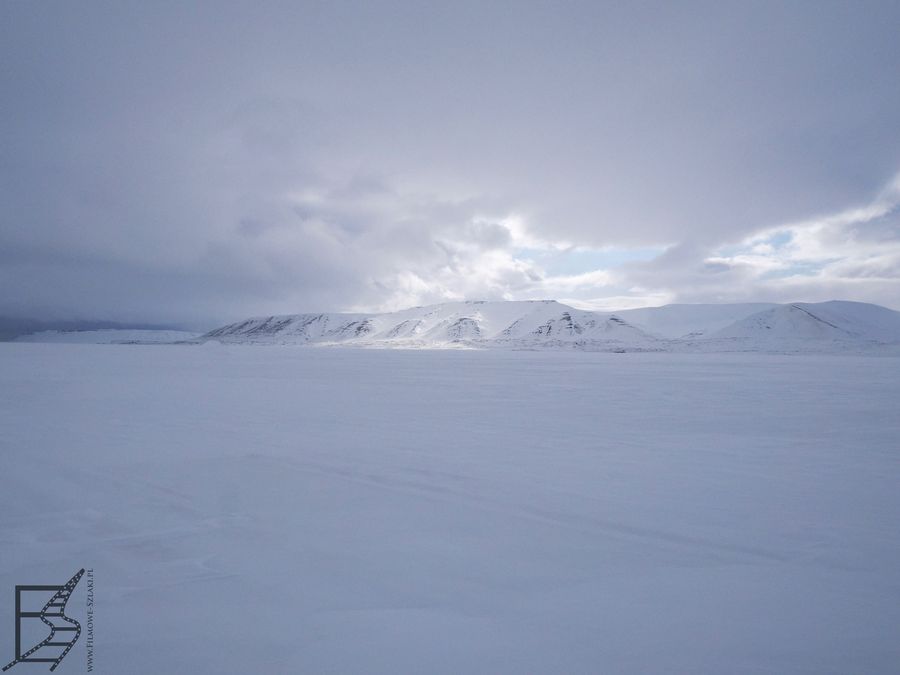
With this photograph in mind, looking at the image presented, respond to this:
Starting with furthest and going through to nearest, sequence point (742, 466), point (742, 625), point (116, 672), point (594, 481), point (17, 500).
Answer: point (742, 466)
point (594, 481)
point (17, 500)
point (742, 625)
point (116, 672)

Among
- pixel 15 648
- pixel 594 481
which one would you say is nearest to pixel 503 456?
pixel 594 481

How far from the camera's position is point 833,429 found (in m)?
9.05

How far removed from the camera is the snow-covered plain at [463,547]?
106 inches

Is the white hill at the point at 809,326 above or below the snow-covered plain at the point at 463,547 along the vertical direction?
above

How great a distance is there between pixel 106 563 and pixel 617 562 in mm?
4247

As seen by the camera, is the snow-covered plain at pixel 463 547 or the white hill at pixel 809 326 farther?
the white hill at pixel 809 326

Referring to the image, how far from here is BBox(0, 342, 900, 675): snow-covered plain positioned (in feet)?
8.80

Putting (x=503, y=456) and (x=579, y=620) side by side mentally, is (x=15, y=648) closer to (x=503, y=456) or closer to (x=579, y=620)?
(x=579, y=620)

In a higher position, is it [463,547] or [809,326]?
[809,326]

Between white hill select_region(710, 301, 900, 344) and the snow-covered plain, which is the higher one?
white hill select_region(710, 301, 900, 344)

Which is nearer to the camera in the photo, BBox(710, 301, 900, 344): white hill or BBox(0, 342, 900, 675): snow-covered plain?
BBox(0, 342, 900, 675): snow-covered plain

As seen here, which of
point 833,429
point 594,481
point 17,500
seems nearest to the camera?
point 17,500

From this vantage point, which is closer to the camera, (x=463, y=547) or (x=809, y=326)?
(x=463, y=547)

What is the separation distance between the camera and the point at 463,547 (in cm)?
394
